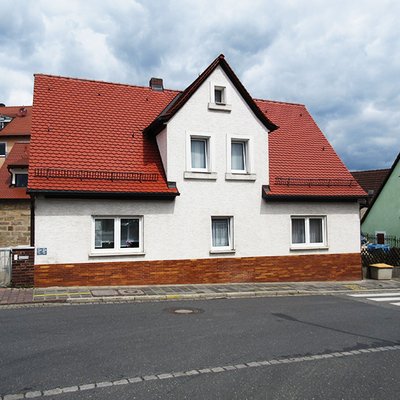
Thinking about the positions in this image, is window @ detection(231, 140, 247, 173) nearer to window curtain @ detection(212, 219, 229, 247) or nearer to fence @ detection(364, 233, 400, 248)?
window curtain @ detection(212, 219, 229, 247)

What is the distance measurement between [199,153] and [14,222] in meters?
17.0

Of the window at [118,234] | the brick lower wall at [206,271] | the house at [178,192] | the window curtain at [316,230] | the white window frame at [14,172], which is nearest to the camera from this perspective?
the brick lower wall at [206,271]

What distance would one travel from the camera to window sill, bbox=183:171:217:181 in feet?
52.5

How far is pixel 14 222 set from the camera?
93.8 ft

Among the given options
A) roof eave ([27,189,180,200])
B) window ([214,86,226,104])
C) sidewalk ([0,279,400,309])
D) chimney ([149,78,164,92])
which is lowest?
sidewalk ([0,279,400,309])

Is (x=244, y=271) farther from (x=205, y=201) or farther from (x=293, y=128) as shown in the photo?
(x=293, y=128)

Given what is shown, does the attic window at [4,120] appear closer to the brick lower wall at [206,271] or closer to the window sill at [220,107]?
the window sill at [220,107]

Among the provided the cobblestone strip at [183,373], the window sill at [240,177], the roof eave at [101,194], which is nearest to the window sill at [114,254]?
the roof eave at [101,194]

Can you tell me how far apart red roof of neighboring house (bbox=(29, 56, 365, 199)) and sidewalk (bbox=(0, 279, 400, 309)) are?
3.13 metres

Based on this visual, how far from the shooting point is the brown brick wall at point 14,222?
28.5 m

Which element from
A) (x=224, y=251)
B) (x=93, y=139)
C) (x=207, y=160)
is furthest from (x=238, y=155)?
(x=93, y=139)

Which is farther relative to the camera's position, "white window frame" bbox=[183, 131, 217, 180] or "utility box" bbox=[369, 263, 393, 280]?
"utility box" bbox=[369, 263, 393, 280]

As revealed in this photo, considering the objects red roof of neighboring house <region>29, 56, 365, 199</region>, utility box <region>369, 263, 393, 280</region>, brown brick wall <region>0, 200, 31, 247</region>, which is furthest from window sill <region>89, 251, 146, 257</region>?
brown brick wall <region>0, 200, 31, 247</region>

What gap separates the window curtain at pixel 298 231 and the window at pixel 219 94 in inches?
218
